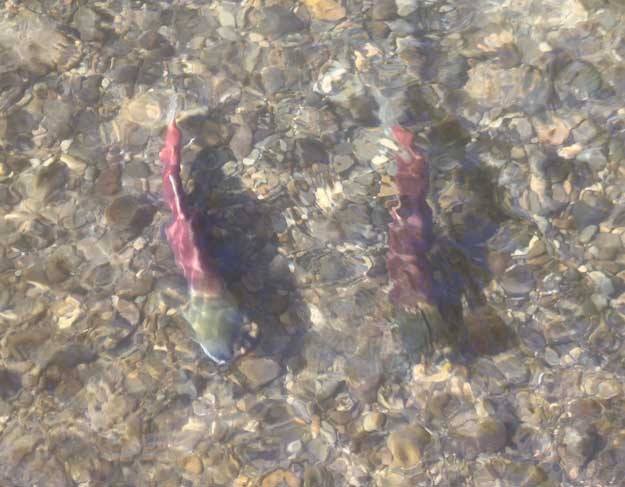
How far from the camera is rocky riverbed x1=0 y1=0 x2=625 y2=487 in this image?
4.64 metres

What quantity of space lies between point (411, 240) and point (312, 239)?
0.68 m

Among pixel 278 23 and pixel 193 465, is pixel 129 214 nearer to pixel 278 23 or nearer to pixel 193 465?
pixel 193 465

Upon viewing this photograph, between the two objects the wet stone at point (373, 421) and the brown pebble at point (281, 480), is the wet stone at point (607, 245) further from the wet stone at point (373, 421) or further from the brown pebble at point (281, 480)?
the brown pebble at point (281, 480)

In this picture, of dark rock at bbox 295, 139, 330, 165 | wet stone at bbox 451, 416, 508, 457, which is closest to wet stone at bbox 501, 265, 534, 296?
wet stone at bbox 451, 416, 508, 457

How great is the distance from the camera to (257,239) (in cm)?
527

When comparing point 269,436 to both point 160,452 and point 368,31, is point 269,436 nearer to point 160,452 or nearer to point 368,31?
point 160,452

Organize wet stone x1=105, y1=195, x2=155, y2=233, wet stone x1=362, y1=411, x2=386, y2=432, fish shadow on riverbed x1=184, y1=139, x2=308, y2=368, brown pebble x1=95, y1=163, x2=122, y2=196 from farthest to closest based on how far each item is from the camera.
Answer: brown pebble x1=95, y1=163, x2=122, y2=196, wet stone x1=105, y1=195, x2=155, y2=233, fish shadow on riverbed x1=184, y1=139, x2=308, y2=368, wet stone x1=362, y1=411, x2=386, y2=432

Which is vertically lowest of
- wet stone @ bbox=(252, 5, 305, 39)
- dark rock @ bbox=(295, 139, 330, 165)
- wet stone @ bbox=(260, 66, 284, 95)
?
dark rock @ bbox=(295, 139, 330, 165)

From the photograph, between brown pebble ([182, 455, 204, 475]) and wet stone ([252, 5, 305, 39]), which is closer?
brown pebble ([182, 455, 204, 475])

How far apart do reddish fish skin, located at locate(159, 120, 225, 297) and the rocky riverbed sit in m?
0.21

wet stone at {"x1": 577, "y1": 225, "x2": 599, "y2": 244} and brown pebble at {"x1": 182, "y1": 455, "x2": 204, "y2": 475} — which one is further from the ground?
brown pebble at {"x1": 182, "y1": 455, "x2": 204, "y2": 475}

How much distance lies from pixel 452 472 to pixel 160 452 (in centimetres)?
170

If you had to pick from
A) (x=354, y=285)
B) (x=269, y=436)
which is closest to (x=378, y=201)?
(x=354, y=285)

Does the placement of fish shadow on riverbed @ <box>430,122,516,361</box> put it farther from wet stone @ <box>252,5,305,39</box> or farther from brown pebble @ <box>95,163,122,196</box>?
brown pebble @ <box>95,163,122,196</box>
